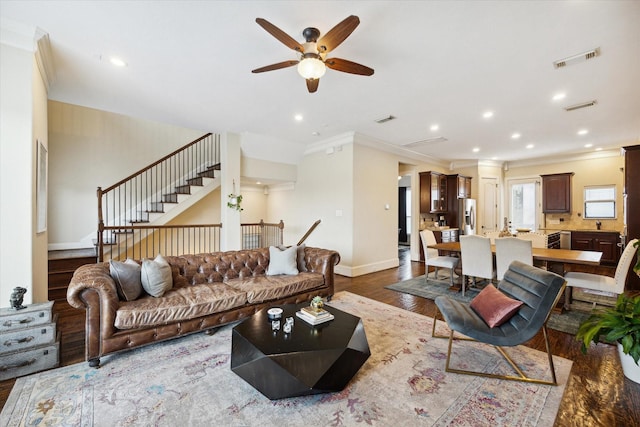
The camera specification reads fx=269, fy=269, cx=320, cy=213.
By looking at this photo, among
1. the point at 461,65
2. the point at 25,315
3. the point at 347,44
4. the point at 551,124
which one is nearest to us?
the point at 25,315

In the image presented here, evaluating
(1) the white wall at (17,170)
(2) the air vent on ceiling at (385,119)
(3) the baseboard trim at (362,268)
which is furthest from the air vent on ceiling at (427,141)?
(1) the white wall at (17,170)

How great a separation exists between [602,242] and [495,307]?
688 centimetres

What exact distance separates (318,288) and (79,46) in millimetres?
3747

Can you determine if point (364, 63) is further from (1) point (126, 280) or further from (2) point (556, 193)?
(2) point (556, 193)

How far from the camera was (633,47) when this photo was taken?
257 cm

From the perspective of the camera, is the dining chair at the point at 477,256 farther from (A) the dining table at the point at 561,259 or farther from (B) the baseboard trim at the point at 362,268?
(B) the baseboard trim at the point at 362,268

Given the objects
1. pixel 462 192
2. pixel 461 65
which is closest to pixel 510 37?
pixel 461 65

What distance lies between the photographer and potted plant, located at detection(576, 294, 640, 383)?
1979 millimetres

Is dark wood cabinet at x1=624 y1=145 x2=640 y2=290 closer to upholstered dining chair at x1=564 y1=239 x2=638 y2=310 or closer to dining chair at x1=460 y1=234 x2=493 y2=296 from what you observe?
upholstered dining chair at x1=564 y1=239 x2=638 y2=310

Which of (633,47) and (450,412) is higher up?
(633,47)

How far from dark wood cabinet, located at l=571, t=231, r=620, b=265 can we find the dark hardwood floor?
556cm

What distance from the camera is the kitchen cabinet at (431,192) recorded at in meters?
7.18

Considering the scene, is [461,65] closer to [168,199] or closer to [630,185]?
[630,185]

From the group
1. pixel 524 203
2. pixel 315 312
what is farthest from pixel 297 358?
pixel 524 203
